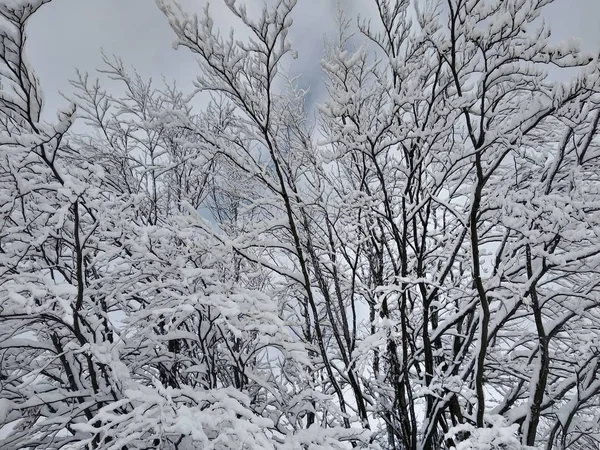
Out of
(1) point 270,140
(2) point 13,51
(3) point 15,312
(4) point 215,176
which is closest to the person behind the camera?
(2) point 13,51

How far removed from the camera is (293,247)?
352 centimetres

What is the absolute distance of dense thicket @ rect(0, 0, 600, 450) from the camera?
2055 mm

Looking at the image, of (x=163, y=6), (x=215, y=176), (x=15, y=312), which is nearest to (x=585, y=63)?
(x=163, y=6)

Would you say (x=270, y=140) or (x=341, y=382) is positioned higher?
(x=270, y=140)

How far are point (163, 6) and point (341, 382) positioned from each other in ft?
15.2

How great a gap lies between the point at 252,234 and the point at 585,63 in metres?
2.73

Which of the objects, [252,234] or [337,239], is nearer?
[252,234]

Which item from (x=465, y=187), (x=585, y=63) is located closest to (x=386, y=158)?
(x=465, y=187)

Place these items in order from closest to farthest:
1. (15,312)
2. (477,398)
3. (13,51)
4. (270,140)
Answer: (13,51)
(15,312)
(477,398)
(270,140)

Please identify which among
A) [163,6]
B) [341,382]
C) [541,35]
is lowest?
[341,382]

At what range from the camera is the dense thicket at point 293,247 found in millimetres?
2055

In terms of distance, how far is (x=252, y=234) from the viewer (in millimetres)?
3332

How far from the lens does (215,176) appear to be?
5.77m

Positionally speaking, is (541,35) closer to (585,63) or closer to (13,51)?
(585,63)
